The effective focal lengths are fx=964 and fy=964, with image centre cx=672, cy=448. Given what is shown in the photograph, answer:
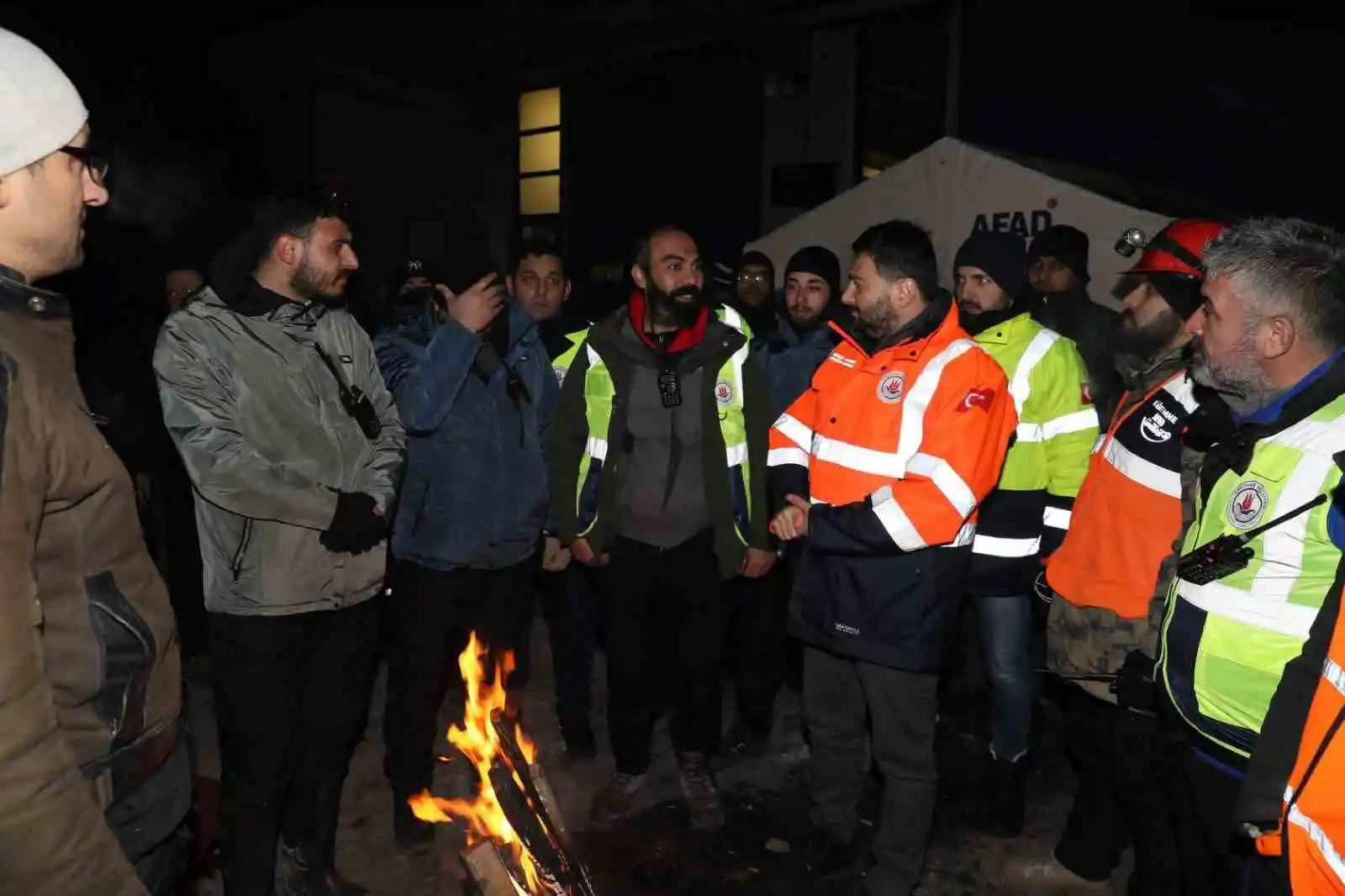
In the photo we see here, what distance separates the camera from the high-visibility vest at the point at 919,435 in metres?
3.22

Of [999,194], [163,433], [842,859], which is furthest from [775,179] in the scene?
[842,859]

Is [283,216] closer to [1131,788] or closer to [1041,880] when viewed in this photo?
[1131,788]

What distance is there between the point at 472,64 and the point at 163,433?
32.2ft

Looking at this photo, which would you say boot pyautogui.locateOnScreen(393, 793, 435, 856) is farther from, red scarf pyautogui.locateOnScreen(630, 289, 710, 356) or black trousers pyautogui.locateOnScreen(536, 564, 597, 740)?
red scarf pyautogui.locateOnScreen(630, 289, 710, 356)

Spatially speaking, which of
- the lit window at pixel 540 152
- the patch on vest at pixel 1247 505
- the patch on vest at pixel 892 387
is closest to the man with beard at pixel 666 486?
the patch on vest at pixel 892 387

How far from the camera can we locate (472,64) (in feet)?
44.0

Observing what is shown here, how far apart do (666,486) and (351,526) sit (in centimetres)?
144

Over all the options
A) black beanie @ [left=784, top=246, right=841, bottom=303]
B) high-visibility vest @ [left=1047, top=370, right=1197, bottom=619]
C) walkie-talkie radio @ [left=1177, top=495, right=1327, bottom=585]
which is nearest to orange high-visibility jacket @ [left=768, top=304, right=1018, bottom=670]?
high-visibility vest @ [left=1047, top=370, right=1197, bottom=619]

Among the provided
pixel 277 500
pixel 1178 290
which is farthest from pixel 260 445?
pixel 1178 290

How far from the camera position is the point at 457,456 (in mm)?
3771

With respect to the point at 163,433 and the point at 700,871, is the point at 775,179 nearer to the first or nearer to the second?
the point at 163,433

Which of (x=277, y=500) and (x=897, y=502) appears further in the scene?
(x=897, y=502)

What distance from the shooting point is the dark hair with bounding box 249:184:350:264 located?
3062mm

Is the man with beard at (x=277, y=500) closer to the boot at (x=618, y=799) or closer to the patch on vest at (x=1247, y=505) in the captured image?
the boot at (x=618, y=799)
